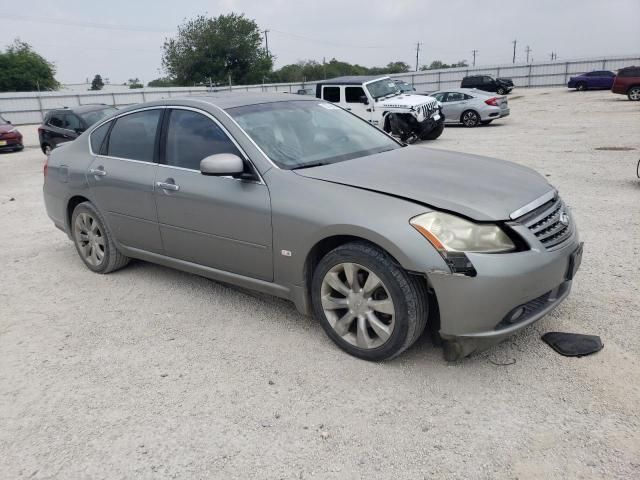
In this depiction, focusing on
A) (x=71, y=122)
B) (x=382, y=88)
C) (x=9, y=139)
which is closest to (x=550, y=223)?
(x=382, y=88)

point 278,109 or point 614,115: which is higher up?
point 278,109

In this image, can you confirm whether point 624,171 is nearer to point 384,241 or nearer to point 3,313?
point 384,241

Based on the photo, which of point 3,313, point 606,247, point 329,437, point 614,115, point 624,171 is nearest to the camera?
point 329,437

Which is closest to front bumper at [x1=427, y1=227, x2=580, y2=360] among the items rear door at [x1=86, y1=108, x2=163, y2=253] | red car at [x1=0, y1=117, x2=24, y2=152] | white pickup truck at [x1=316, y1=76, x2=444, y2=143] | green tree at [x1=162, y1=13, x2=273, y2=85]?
rear door at [x1=86, y1=108, x2=163, y2=253]

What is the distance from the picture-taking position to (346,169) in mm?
3482

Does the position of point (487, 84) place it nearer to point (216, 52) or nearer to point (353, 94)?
point (353, 94)

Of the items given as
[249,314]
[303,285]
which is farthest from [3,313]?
[303,285]

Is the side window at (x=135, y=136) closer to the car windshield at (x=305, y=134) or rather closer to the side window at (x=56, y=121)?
the car windshield at (x=305, y=134)

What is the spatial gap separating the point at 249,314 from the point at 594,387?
238cm

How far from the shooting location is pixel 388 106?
47.4 feet

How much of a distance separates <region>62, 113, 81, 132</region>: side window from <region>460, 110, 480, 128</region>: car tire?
42.5 ft

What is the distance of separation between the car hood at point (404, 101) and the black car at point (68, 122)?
7.38 m

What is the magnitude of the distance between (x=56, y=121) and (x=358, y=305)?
14.3 meters

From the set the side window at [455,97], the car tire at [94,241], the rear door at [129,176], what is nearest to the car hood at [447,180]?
the rear door at [129,176]
